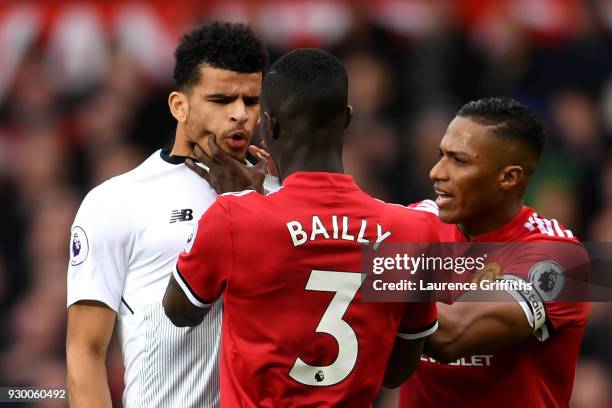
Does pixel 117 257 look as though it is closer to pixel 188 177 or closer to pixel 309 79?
pixel 188 177

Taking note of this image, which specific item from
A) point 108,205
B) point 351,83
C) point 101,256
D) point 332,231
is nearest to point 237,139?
point 108,205

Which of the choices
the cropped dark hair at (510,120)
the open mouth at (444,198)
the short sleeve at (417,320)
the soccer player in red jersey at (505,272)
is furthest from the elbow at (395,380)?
the cropped dark hair at (510,120)

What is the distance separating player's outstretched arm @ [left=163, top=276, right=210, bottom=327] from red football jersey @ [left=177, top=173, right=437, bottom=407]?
30 millimetres

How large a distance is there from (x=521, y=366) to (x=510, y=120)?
0.96 meters

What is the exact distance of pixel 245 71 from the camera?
4.61 meters

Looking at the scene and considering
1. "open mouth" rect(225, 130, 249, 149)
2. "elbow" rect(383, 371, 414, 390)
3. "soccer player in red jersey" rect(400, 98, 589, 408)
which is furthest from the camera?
"soccer player in red jersey" rect(400, 98, 589, 408)

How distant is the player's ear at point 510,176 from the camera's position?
483 centimetres

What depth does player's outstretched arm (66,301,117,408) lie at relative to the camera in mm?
4414

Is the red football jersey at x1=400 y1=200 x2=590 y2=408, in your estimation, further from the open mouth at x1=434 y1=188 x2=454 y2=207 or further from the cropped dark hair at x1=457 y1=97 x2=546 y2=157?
the cropped dark hair at x1=457 y1=97 x2=546 y2=157

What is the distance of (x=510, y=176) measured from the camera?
15.9ft

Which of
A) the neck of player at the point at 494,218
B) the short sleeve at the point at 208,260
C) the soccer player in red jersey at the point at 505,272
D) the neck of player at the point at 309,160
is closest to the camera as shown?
the short sleeve at the point at 208,260

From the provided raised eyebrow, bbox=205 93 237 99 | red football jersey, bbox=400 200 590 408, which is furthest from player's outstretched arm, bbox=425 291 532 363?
raised eyebrow, bbox=205 93 237 99

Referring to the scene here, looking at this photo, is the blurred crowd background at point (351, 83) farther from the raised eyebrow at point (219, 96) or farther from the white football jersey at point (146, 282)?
the white football jersey at point (146, 282)

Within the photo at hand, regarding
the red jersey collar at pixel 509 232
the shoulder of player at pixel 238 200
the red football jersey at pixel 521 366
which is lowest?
the red football jersey at pixel 521 366
